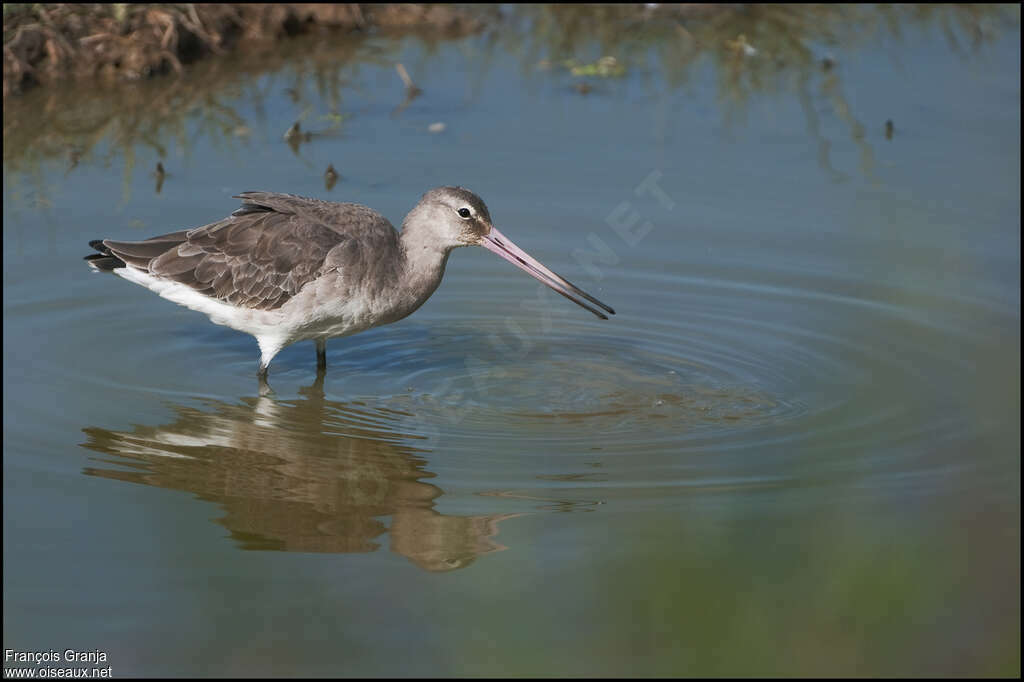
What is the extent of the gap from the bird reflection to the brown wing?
2.07ft

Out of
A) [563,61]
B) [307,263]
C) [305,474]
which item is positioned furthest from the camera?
[563,61]

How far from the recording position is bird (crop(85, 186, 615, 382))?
7.95 meters

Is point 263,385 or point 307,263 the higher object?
point 307,263

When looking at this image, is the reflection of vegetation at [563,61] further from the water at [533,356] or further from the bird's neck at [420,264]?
the bird's neck at [420,264]

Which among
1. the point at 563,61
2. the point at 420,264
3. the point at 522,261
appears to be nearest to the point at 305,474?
the point at 420,264

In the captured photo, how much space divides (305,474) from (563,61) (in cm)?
675

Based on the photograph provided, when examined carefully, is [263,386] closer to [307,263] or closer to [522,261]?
[307,263]

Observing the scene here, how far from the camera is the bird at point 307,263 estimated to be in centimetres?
795

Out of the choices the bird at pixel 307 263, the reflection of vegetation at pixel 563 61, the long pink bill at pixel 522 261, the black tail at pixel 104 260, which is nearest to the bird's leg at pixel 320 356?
the bird at pixel 307 263

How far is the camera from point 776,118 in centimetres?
1173

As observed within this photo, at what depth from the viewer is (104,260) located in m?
8.41

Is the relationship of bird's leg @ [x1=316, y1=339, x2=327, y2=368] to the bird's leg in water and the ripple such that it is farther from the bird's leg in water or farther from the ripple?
the bird's leg in water

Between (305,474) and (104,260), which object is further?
(104,260)

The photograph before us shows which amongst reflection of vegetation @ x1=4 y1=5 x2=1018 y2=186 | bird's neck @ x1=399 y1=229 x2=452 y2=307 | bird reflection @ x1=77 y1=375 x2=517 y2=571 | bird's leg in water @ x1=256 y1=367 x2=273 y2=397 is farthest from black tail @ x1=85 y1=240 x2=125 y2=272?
reflection of vegetation @ x1=4 y1=5 x2=1018 y2=186
